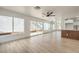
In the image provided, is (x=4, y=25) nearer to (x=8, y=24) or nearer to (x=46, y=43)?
(x=8, y=24)

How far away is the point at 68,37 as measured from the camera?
21.0 ft

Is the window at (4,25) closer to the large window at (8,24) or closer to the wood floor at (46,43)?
the large window at (8,24)

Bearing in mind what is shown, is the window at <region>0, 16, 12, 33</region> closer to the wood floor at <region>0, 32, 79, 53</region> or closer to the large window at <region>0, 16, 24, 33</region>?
the large window at <region>0, 16, 24, 33</region>

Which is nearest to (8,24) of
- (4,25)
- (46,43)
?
(4,25)

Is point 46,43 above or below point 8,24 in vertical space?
below

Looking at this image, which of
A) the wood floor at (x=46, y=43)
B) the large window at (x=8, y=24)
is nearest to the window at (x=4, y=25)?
the large window at (x=8, y=24)

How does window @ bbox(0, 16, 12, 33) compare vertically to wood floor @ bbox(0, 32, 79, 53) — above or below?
above

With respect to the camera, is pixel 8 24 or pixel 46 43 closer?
pixel 8 24

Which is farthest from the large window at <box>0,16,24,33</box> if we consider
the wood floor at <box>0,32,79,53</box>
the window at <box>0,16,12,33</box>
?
the wood floor at <box>0,32,79,53</box>

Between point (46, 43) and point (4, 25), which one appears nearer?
point (4, 25)

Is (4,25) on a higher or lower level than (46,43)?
higher

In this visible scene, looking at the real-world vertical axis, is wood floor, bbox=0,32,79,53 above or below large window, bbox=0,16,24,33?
below
